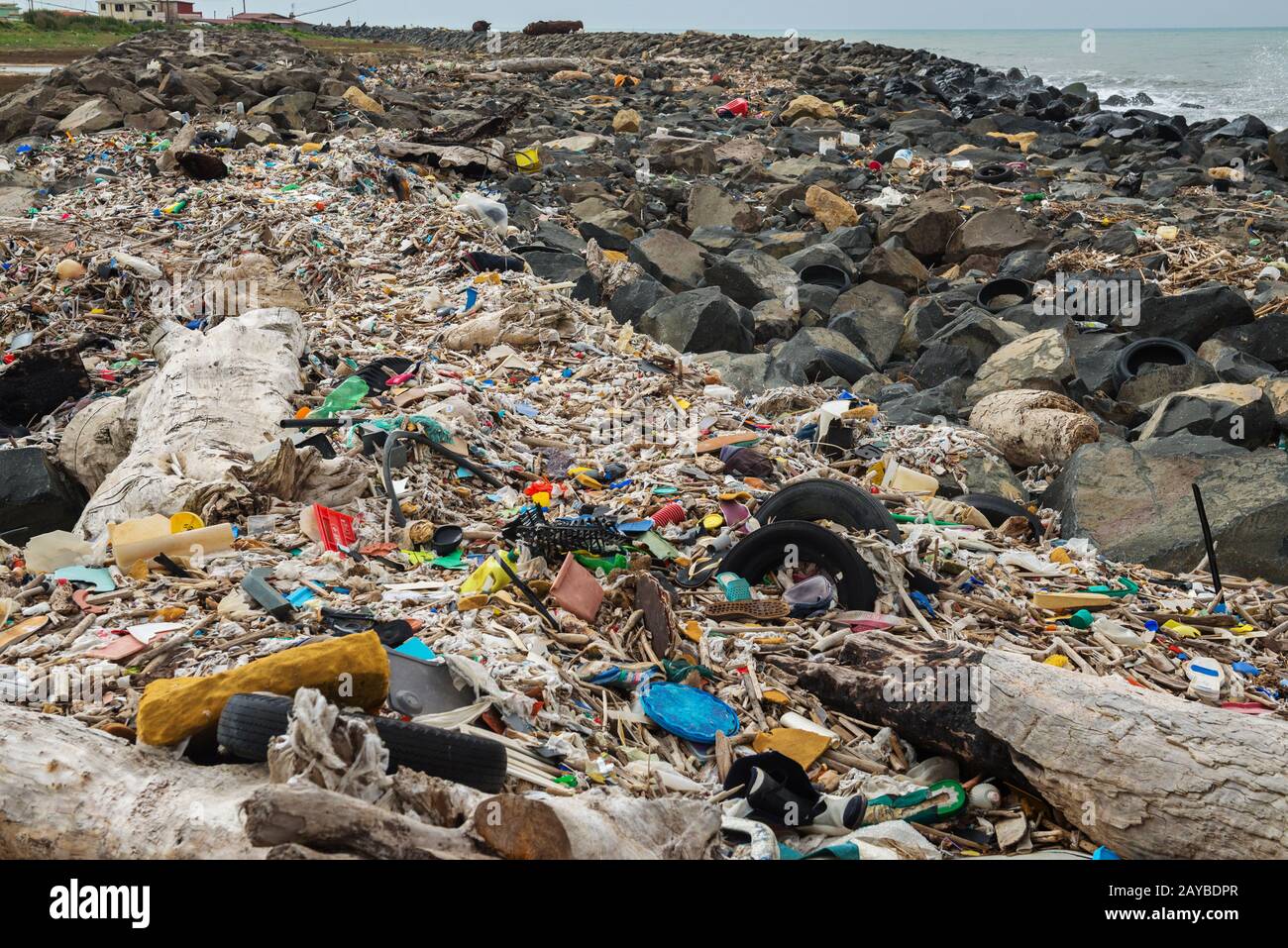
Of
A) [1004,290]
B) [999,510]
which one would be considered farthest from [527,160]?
[999,510]

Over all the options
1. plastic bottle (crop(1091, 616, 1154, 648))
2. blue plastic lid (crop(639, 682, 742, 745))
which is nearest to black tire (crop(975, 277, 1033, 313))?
plastic bottle (crop(1091, 616, 1154, 648))

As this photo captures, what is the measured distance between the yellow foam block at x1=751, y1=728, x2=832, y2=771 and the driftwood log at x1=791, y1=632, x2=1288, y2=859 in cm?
25

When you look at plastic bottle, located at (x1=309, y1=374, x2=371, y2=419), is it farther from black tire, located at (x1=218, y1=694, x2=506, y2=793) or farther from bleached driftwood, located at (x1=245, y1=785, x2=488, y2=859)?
bleached driftwood, located at (x1=245, y1=785, x2=488, y2=859)

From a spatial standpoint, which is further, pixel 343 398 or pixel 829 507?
pixel 343 398

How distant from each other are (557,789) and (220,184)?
9883mm

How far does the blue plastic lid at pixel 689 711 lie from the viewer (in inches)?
124

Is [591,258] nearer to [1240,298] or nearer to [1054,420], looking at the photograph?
[1054,420]

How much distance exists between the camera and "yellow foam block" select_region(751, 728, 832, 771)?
3.10m

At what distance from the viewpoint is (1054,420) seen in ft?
21.0

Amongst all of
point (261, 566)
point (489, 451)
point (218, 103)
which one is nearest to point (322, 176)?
point (218, 103)

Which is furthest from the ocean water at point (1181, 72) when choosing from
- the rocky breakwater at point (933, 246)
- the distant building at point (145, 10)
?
the distant building at point (145, 10)

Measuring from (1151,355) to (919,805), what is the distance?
6814mm

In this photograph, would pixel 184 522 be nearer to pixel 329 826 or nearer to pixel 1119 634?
pixel 329 826

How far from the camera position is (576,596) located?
12.4 ft
